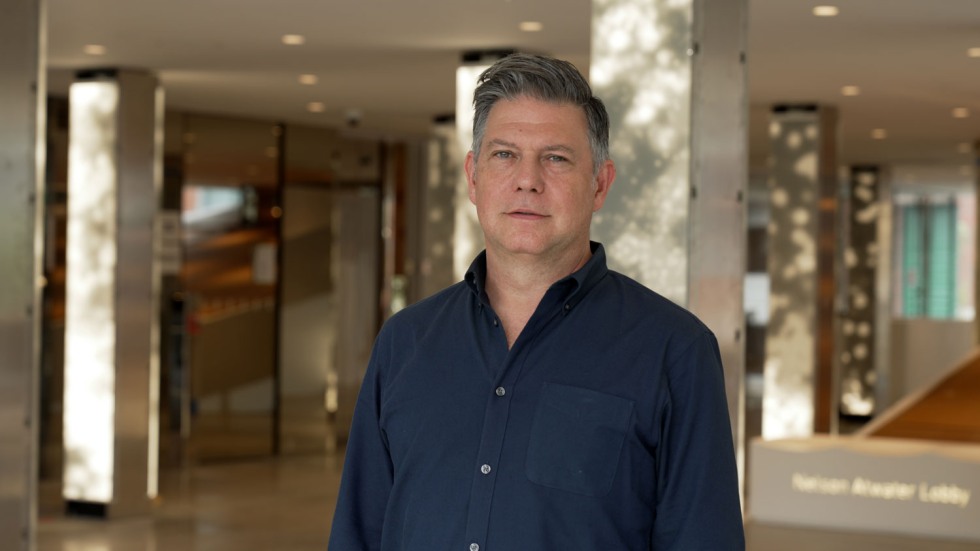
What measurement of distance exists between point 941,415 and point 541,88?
30.7 ft

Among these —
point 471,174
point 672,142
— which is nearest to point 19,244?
point 672,142

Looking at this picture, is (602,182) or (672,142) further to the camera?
(672,142)

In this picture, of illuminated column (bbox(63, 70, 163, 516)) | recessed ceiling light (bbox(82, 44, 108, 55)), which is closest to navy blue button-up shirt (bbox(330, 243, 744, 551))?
recessed ceiling light (bbox(82, 44, 108, 55))

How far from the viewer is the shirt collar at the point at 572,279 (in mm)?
1893

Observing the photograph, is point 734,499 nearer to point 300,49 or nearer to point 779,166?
point 300,49

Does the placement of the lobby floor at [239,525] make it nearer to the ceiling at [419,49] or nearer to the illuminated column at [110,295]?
the illuminated column at [110,295]

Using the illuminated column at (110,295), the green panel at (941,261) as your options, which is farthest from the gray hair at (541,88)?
the green panel at (941,261)

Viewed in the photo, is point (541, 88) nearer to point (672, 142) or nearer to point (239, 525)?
point (672, 142)

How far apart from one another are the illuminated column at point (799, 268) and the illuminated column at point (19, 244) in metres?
6.76

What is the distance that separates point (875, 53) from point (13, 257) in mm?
5080

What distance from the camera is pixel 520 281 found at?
Answer: 1.92 m

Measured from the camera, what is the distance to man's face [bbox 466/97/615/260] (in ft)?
6.07

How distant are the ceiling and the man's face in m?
4.85

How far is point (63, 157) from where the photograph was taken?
1118 cm
